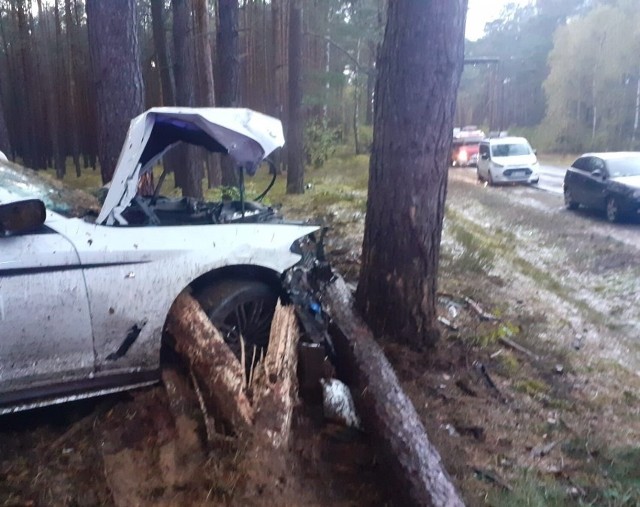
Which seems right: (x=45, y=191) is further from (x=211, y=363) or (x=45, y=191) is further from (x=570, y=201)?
(x=570, y=201)

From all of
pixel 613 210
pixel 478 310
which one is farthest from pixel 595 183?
pixel 478 310

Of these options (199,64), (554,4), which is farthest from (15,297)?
(554,4)

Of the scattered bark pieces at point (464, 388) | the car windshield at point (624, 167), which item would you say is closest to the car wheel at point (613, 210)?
the car windshield at point (624, 167)

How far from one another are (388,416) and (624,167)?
50.9 feet

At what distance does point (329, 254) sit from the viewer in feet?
30.6

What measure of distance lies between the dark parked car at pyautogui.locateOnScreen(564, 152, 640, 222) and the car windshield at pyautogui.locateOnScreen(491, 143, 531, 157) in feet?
24.5

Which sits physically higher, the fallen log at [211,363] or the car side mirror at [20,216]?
the car side mirror at [20,216]

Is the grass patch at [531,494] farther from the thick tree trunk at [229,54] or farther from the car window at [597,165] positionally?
the car window at [597,165]

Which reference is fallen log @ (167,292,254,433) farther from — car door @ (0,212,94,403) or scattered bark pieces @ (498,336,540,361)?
scattered bark pieces @ (498,336,540,361)

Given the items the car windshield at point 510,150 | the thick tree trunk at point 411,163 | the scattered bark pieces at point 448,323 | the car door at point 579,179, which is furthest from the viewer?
the car windshield at point 510,150

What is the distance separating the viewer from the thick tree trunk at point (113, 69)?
9172 mm

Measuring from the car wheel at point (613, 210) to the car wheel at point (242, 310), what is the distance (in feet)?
Answer: 45.3

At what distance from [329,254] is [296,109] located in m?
10.3

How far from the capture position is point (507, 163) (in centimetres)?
2555
